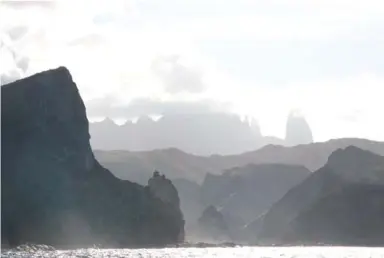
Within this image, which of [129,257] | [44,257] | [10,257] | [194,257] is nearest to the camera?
[10,257]

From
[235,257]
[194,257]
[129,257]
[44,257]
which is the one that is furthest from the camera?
[235,257]

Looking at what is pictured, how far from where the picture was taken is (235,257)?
19612 cm

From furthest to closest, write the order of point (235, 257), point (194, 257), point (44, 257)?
1. point (235, 257)
2. point (194, 257)
3. point (44, 257)

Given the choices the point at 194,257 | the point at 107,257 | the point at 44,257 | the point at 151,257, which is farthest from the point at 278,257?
the point at 44,257

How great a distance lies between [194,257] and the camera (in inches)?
7180

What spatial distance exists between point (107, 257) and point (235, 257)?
45253 millimetres

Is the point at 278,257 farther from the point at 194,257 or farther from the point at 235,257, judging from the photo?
the point at 194,257

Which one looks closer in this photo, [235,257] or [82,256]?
[82,256]

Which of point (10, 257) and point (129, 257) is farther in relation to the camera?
point (129, 257)

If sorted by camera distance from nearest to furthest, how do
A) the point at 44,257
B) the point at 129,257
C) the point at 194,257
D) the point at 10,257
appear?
the point at 10,257
the point at 44,257
the point at 129,257
the point at 194,257

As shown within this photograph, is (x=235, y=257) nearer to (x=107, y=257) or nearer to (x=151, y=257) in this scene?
(x=151, y=257)

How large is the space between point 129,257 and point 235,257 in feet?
125

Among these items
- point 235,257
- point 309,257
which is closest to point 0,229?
point 235,257

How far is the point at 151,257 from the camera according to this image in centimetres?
17300
